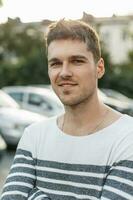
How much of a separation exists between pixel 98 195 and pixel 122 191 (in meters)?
0.10

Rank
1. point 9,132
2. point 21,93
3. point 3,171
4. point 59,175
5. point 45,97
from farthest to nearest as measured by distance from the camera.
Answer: point 21,93 < point 45,97 < point 9,132 < point 3,171 < point 59,175

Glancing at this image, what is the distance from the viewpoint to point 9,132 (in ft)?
41.1

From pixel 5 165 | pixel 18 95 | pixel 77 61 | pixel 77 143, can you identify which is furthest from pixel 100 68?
pixel 18 95

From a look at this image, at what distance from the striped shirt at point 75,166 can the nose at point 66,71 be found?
0.80ft

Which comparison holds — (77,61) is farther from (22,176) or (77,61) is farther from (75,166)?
(22,176)

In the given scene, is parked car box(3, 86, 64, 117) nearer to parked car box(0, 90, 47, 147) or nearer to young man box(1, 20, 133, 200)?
parked car box(0, 90, 47, 147)

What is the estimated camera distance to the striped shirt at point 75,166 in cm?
211

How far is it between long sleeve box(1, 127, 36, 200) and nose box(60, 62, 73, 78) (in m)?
0.35

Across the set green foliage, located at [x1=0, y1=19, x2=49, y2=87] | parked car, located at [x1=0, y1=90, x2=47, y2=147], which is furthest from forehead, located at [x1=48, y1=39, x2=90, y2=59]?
green foliage, located at [x1=0, y1=19, x2=49, y2=87]

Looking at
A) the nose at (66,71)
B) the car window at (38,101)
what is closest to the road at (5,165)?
the car window at (38,101)

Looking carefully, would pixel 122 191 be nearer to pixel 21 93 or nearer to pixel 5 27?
pixel 21 93

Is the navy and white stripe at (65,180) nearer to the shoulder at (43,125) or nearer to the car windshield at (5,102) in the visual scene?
the shoulder at (43,125)

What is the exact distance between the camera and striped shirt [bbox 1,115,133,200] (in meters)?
2.11

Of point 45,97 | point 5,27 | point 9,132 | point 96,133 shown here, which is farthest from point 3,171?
point 5,27
